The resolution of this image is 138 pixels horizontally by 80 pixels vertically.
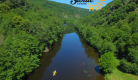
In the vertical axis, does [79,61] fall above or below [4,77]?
below

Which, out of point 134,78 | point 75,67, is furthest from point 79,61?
point 134,78

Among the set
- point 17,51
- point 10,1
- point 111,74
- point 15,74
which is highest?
point 10,1

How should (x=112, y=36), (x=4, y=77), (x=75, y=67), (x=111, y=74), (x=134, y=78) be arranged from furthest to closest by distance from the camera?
(x=112, y=36)
(x=75, y=67)
(x=111, y=74)
(x=134, y=78)
(x=4, y=77)

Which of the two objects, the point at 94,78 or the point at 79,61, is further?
the point at 79,61

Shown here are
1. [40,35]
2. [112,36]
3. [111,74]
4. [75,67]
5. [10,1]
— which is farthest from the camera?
[10,1]

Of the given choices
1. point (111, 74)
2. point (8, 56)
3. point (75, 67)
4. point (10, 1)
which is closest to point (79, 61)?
point (75, 67)

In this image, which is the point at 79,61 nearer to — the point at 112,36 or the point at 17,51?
the point at 112,36

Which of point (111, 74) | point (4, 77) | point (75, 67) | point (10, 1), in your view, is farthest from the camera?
point (10, 1)

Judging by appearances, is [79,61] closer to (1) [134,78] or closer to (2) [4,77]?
(1) [134,78]

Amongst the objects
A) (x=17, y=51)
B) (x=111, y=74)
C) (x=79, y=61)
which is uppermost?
(x=17, y=51)
